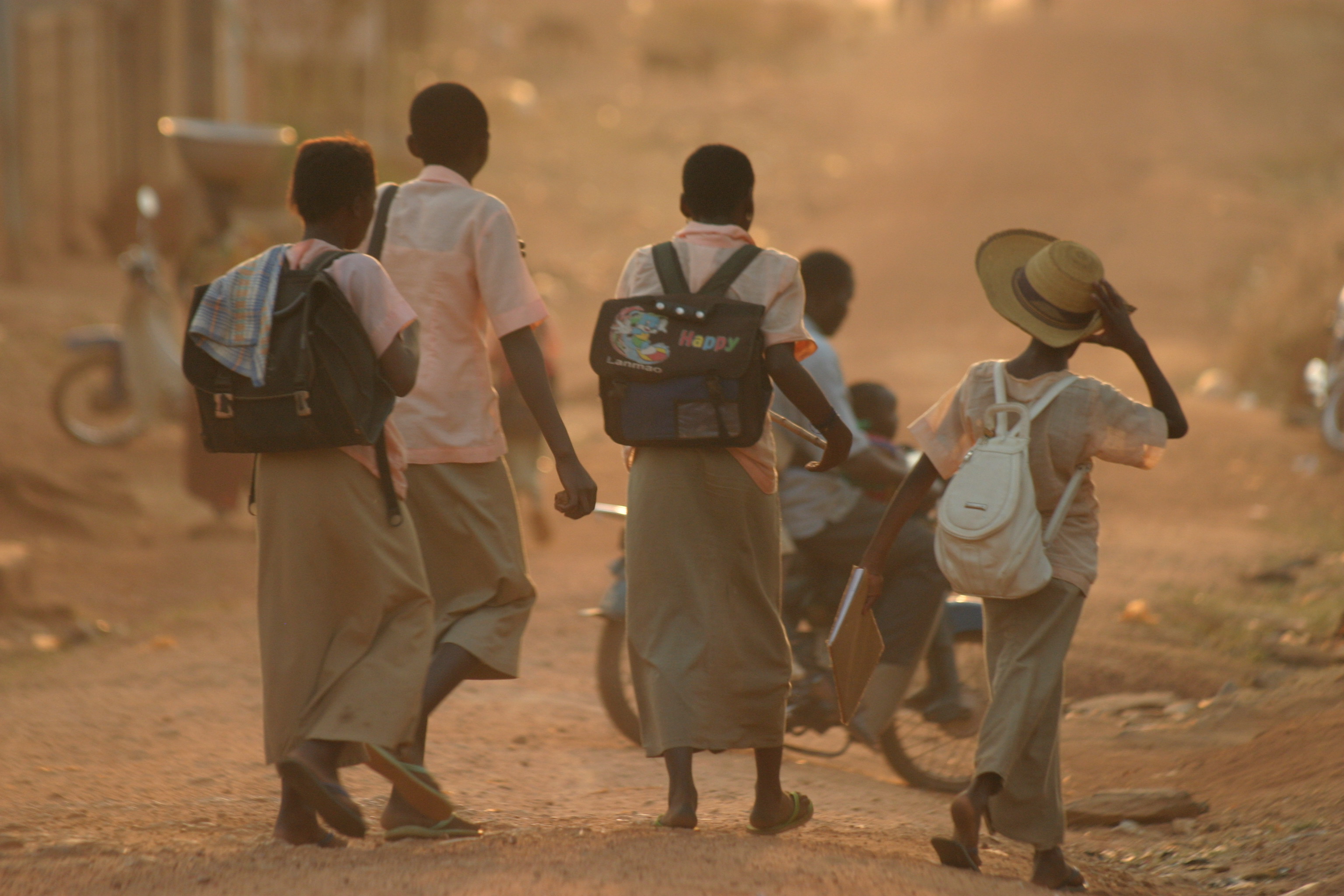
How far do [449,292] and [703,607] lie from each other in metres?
1.01

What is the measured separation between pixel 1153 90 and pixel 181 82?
70.0ft

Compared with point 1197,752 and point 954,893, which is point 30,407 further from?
point 954,893

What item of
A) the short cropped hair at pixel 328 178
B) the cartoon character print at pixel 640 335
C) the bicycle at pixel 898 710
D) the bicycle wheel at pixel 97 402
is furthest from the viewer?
the bicycle wheel at pixel 97 402

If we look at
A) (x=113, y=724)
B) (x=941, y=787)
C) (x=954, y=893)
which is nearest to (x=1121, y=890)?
(x=954, y=893)

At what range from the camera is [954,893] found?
2973mm

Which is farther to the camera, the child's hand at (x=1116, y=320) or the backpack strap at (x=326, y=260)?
the child's hand at (x=1116, y=320)

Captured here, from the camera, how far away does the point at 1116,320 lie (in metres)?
3.38

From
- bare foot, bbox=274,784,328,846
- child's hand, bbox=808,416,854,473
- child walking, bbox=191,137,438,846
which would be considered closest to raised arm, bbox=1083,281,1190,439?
child's hand, bbox=808,416,854,473

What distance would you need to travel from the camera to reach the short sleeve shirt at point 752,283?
138 inches

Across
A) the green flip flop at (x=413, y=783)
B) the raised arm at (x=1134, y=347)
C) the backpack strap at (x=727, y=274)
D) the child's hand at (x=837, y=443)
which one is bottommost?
the green flip flop at (x=413, y=783)

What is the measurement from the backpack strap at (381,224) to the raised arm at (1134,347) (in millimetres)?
1737

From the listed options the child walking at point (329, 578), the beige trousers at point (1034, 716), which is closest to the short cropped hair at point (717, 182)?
the child walking at point (329, 578)

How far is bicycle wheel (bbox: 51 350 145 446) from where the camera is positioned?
10438 mm

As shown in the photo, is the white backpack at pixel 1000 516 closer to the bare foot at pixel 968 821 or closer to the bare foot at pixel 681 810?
the bare foot at pixel 968 821
